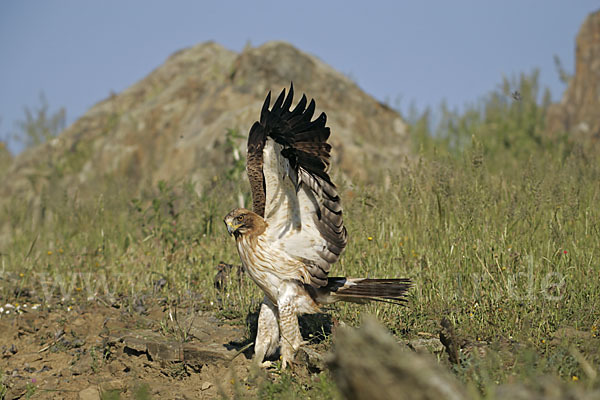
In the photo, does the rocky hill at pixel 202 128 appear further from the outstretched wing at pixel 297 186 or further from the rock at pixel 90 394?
the rock at pixel 90 394

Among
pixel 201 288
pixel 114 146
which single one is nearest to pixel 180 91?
pixel 114 146

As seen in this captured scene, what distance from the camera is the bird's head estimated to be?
13.2ft

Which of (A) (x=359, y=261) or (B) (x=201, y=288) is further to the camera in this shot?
(B) (x=201, y=288)

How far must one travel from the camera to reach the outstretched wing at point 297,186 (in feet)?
12.5

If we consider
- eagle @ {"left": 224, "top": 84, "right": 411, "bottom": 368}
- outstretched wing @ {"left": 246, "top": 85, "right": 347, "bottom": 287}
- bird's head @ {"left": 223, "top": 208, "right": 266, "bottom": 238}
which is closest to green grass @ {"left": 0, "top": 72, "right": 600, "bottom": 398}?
Result: eagle @ {"left": 224, "top": 84, "right": 411, "bottom": 368}

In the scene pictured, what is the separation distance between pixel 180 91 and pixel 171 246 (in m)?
7.14

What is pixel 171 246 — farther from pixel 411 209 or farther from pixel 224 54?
pixel 224 54

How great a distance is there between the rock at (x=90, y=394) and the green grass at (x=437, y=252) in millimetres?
1391

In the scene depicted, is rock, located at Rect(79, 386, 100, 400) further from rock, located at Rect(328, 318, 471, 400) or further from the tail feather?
rock, located at Rect(328, 318, 471, 400)

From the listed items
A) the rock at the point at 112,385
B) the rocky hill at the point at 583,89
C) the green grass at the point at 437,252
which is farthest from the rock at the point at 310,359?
the rocky hill at the point at 583,89

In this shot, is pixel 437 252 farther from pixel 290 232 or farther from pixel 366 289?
pixel 290 232

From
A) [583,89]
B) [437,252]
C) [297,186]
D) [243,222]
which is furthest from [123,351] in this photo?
[583,89]

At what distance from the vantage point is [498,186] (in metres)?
5.98

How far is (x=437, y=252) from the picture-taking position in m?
5.05
